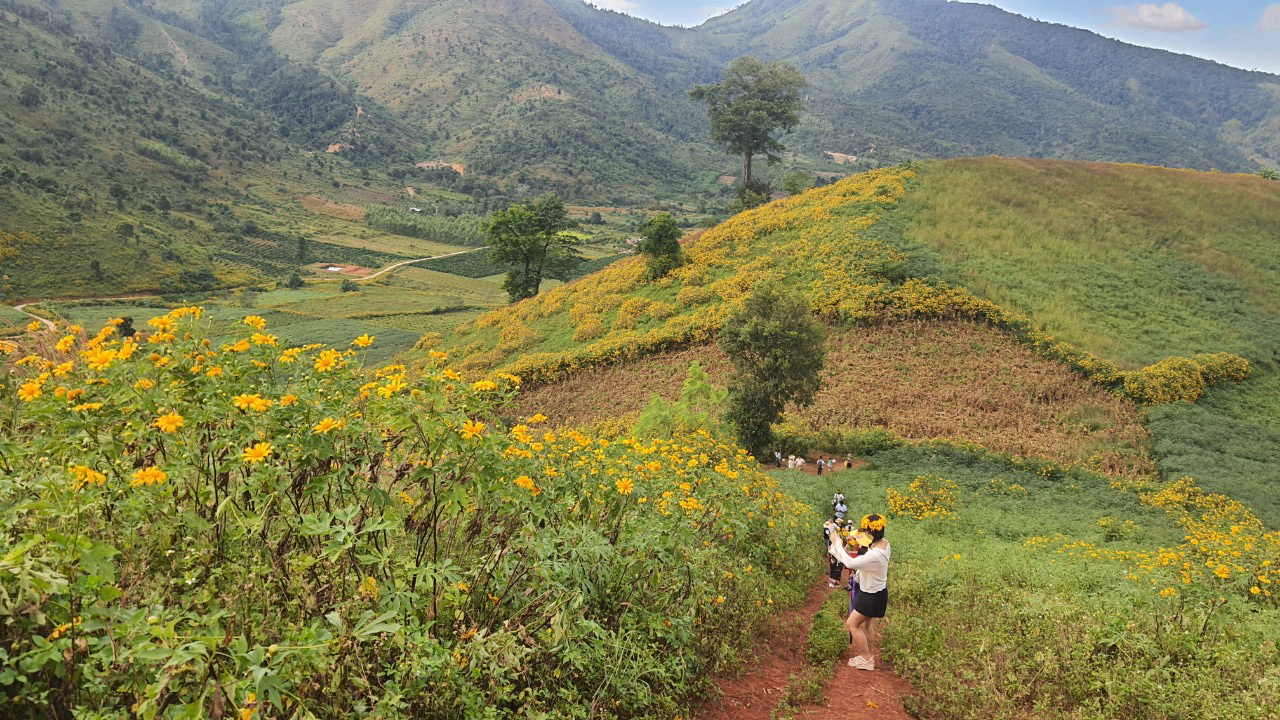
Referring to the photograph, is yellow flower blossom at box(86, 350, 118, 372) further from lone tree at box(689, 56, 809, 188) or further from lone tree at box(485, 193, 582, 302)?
lone tree at box(689, 56, 809, 188)

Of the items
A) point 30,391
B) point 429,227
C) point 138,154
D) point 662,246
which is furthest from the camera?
point 429,227

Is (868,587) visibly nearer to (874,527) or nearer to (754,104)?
(874,527)

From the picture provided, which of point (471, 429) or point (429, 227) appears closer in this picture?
point (471, 429)

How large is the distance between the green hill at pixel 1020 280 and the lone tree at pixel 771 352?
388cm

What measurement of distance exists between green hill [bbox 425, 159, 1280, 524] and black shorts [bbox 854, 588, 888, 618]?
43.0 ft

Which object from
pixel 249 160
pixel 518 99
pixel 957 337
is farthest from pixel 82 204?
pixel 518 99

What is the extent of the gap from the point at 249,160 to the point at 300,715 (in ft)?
485

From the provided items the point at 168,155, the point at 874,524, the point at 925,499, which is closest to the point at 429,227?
the point at 168,155

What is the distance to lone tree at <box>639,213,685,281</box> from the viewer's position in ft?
103

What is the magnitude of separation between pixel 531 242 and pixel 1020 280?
2939cm

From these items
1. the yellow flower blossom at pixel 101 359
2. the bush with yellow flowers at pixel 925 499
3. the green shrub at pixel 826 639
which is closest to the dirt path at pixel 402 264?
the bush with yellow flowers at pixel 925 499

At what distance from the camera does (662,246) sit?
31781mm

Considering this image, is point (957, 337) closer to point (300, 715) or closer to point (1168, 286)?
point (1168, 286)

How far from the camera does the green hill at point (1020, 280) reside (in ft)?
65.4
